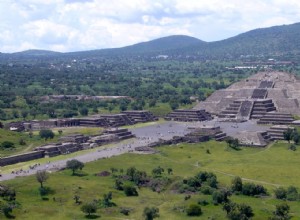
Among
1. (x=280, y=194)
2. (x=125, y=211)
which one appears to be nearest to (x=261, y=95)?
(x=280, y=194)

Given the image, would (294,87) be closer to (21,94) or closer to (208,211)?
(21,94)

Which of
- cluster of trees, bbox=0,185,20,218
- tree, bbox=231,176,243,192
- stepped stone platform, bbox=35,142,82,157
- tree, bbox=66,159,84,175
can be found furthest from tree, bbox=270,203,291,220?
stepped stone platform, bbox=35,142,82,157

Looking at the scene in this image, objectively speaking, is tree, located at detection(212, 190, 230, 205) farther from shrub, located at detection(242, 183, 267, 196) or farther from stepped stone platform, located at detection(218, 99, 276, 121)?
stepped stone platform, located at detection(218, 99, 276, 121)

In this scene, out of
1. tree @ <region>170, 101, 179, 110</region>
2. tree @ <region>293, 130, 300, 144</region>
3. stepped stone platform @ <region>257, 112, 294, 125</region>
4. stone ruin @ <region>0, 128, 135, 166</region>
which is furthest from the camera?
tree @ <region>170, 101, 179, 110</region>

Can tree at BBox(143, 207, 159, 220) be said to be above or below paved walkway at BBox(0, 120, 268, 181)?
above

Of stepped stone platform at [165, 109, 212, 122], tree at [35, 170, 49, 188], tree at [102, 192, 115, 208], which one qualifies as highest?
tree at [35, 170, 49, 188]

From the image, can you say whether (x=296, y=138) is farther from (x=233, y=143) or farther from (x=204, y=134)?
(x=204, y=134)
